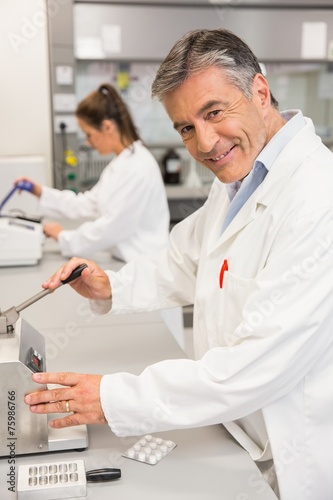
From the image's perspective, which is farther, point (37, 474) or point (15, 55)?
point (15, 55)

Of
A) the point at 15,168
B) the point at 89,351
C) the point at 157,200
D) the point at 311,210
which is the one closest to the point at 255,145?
the point at 311,210

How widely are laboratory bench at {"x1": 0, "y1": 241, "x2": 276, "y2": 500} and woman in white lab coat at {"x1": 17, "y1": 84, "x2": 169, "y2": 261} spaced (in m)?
0.85

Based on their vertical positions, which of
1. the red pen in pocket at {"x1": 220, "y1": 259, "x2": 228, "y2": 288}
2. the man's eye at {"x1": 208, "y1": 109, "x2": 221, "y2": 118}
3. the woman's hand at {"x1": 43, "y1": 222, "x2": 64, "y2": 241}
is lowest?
the woman's hand at {"x1": 43, "y1": 222, "x2": 64, "y2": 241}

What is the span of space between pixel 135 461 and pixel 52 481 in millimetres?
177

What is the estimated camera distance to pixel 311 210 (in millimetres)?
1107

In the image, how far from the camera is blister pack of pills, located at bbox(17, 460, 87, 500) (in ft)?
3.31

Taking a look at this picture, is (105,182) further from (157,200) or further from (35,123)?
(35,123)

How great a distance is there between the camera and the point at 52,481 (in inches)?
40.7

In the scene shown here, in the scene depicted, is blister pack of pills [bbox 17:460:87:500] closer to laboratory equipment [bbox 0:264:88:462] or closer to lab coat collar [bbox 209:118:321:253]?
laboratory equipment [bbox 0:264:88:462]

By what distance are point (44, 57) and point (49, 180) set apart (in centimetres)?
87

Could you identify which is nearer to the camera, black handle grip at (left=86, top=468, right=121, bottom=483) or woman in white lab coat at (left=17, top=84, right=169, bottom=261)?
black handle grip at (left=86, top=468, right=121, bottom=483)

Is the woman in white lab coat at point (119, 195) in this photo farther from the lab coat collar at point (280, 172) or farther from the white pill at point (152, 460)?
the white pill at point (152, 460)

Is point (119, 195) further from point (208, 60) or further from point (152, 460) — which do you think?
point (152, 460)

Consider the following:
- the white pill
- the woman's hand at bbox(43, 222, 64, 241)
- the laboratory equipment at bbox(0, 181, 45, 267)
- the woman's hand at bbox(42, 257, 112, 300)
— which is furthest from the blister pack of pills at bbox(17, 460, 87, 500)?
the woman's hand at bbox(43, 222, 64, 241)
